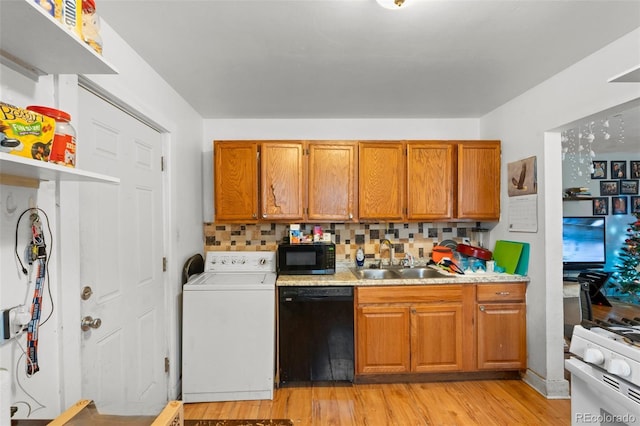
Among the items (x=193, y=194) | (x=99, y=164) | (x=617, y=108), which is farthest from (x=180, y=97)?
(x=617, y=108)

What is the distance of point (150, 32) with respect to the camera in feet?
5.28

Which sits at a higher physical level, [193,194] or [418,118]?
[418,118]

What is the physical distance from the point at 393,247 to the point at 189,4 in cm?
253

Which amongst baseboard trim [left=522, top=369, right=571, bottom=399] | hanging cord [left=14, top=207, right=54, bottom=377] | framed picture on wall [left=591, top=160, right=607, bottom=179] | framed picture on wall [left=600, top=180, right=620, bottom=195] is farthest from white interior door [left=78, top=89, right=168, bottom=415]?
framed picture on wall [left=600, top=180, right=620, bottom=195]

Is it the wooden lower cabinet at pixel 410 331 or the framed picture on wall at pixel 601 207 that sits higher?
the framed picture on wall at pixel 601 207

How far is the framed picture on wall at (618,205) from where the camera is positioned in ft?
16.2

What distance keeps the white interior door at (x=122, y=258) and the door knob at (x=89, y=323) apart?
2cm

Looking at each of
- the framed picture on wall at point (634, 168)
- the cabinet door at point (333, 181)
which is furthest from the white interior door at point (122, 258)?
the framed picture on wall at point (634, 168)

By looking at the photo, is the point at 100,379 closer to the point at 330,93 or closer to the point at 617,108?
the point at 330,93

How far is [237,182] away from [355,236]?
1274 millimetres

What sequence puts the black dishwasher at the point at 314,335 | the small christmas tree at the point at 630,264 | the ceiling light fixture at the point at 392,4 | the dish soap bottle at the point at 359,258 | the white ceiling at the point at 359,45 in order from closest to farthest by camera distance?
the ceiling light fixture at the point at 392,4, the white ceiling at the point at 359,45, the black dishwasher at the point at 314,335, the dish soap bottle at the point at 359,258, the small christmas tree at the point at 630,264

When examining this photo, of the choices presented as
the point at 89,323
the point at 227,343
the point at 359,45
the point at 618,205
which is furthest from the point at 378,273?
the point at 618,205

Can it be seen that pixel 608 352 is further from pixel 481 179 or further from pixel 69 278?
pixel 69 278

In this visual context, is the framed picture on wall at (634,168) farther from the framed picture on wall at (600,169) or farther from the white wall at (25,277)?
the white wall at (25,277)
